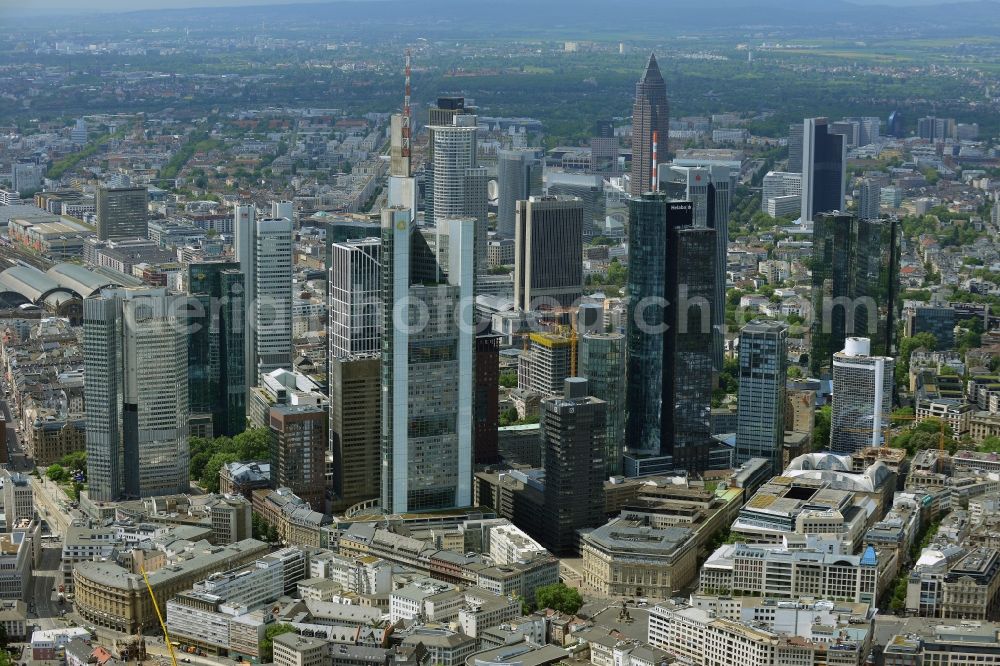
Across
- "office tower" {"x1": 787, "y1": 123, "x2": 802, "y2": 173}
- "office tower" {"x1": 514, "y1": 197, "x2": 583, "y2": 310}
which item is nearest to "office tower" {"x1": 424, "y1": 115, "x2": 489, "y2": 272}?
"office tower" {"x1": 514, "y1": 197, "x2": 583, "y2": 310}

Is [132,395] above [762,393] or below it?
above

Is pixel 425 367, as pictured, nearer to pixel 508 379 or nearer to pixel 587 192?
pixel 508 379

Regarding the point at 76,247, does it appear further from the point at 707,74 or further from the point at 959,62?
A: the point at 959,62

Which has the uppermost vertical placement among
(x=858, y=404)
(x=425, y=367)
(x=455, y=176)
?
(x=455, y=176)

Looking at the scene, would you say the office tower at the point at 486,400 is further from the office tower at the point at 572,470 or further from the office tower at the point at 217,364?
the office tower at the point at 217,364

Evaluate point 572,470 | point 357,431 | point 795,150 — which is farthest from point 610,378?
point 795,150

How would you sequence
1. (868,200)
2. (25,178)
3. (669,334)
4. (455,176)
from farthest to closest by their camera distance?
(25,178), (868,200), (455,176), (669,334)

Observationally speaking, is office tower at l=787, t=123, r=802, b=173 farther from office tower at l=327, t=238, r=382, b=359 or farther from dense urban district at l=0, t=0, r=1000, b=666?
office tower at l=327, t=238, r=382, b=359
